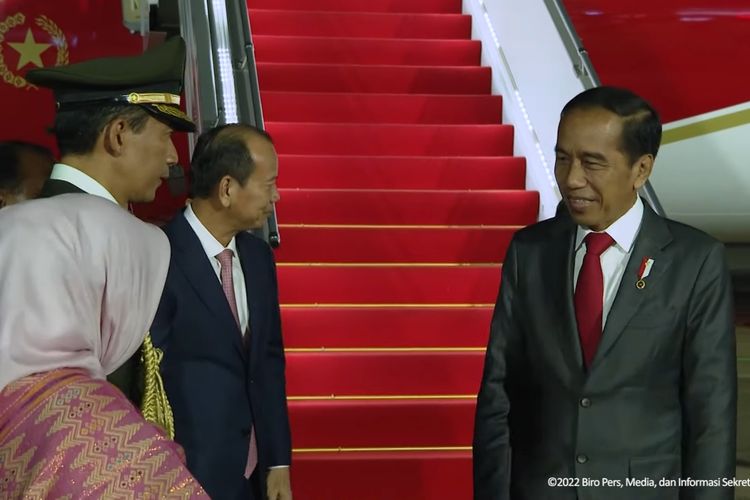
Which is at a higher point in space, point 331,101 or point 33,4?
point 33,4

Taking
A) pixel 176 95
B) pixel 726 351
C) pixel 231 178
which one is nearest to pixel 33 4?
pixel 231 178

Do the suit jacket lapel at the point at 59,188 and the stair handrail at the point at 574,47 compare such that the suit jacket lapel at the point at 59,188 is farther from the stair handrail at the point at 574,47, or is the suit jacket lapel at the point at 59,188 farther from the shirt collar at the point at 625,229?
the stair handrail at the point at 574,47

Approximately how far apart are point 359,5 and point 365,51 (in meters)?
0.64

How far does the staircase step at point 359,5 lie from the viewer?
23.4 feet

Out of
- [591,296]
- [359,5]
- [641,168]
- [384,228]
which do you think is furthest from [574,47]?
[591,296]

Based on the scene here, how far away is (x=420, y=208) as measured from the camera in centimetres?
545

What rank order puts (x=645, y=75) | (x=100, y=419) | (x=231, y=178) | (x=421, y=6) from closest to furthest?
(x=100, y=419), (x=231, y=178), (x=645, y=75), (x=421, y=6)

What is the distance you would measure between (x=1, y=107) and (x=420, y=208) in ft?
14.2

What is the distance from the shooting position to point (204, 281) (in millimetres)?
2496

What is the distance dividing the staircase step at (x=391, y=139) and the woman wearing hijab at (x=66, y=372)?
174 inches

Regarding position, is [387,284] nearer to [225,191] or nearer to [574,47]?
[574,47]

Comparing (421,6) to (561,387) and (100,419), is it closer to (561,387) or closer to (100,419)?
(561,387)

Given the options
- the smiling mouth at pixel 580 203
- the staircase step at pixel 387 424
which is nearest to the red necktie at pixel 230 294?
the smiling mouth at pixel 580 203

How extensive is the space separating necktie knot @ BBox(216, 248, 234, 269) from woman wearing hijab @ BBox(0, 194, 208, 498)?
3.75 ft
